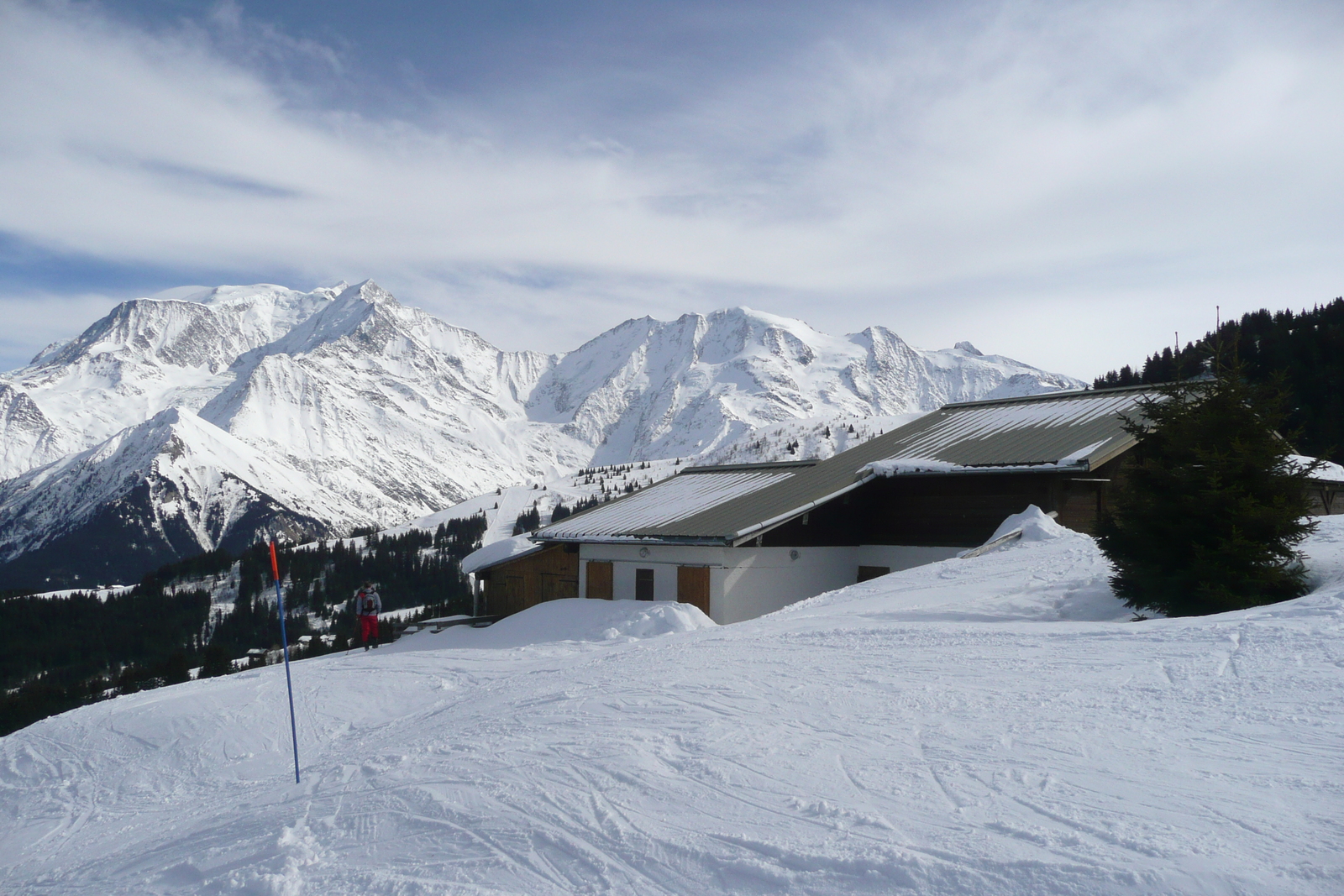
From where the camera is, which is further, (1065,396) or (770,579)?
(1065,396)

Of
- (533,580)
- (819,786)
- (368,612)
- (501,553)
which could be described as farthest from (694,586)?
(819,786)

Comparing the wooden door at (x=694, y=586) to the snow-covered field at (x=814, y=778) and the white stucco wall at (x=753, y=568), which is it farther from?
the snow-covered field at (x=814, y=778)

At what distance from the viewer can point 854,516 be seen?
846 inches

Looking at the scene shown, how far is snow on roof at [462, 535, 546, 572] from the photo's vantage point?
24594mm

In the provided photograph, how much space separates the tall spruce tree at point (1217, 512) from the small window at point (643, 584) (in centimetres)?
1113

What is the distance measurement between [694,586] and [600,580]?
3621 mm

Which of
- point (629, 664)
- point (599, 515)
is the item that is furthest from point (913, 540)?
point (629, 664)

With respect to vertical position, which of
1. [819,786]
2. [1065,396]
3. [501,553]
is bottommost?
[819,786]

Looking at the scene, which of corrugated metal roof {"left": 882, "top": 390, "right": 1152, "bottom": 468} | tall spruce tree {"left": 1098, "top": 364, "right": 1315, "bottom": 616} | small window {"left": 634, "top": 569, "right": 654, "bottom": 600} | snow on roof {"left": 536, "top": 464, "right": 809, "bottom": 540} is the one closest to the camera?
tall spruce tree {"left": 1098, "top": 364, "right": 1315, "bottom": 616}

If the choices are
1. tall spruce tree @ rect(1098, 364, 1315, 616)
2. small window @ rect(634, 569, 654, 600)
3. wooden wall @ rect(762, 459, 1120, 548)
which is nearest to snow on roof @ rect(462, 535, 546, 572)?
small window @ rect(634, 569, 654, 600)

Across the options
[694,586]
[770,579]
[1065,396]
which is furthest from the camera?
[1065,396]

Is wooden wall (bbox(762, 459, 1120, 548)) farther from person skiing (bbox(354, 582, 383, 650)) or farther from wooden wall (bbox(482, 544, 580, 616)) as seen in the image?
person skiing (bbox(354, 582, 383, 650))

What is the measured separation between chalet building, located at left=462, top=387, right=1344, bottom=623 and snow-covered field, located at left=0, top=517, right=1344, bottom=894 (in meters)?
7.21

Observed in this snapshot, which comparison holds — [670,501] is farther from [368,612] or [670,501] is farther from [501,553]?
[368,612]
